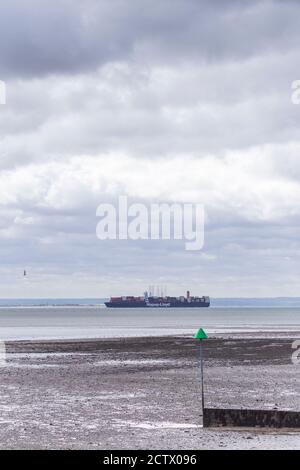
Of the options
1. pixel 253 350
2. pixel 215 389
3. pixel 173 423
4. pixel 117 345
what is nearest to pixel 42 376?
pixel 215 389

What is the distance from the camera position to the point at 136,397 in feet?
114

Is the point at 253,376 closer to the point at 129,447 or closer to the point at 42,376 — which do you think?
the point at 42,376

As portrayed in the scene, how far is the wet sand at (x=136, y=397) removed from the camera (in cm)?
2370

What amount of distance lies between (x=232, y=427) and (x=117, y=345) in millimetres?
51940

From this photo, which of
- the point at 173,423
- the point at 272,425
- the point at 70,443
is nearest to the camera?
the point at 70,443

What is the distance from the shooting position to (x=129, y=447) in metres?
22.5

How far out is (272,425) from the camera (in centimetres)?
2491

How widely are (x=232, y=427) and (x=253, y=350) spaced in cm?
4144

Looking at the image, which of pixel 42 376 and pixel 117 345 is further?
pixel 117 345

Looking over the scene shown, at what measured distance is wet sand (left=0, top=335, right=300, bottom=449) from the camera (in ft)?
77.8

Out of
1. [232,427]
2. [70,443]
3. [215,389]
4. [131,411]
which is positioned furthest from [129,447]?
[215,389]

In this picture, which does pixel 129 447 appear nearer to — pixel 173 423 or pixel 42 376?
pixel 173 423

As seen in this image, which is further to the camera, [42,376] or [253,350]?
[253,350]
